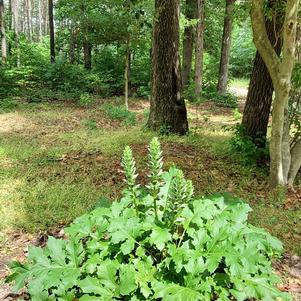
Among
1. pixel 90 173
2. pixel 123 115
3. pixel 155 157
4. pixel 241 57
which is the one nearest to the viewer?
pixel 155 157

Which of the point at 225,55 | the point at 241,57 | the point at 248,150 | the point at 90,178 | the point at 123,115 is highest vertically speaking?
the point at 241,57

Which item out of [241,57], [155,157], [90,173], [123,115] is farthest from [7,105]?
[241,57]

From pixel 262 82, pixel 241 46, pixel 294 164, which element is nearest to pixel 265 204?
pixel 294 164

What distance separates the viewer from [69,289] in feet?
9.52

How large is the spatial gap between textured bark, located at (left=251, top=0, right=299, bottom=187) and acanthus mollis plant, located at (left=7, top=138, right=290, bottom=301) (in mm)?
2625

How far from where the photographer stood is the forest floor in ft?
14.5

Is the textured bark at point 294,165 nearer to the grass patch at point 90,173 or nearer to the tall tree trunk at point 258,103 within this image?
the grass patch at point 90,173

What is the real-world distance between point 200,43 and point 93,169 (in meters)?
9.76

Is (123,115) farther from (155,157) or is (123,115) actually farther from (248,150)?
(155,157)

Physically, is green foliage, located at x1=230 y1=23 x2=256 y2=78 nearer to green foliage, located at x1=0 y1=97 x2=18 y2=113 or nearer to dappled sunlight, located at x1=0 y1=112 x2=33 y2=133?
green foliage, located at x1=0 y1=97 x2=18 y2=113

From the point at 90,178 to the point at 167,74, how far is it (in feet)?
12.0

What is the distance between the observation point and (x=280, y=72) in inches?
202

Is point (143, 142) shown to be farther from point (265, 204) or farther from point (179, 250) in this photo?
point (179, 250)

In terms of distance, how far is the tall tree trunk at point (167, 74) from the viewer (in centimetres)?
824
